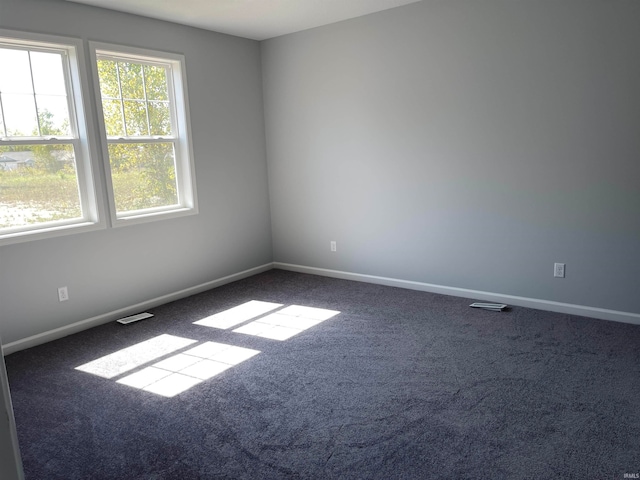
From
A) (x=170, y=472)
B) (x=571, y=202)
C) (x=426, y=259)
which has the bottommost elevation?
(x=170, y=472)

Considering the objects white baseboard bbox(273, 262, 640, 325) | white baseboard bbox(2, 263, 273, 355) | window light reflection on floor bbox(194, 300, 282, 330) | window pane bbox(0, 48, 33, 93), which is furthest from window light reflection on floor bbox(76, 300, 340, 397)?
window pane bbox(0, 48, 33, 93)

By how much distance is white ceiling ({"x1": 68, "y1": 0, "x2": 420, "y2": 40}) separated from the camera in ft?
12.8

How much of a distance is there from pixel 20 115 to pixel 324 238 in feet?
9.94

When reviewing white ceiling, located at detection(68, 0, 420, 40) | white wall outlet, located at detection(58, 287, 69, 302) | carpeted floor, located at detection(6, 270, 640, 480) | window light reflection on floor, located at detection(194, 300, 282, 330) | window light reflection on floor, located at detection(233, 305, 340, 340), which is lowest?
carpeted floor, located at detection(6, 270, 640, 480)

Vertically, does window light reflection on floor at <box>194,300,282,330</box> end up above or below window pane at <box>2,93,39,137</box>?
below

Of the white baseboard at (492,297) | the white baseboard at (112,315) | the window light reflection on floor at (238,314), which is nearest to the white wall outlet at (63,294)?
the white baseboard at (112,315)

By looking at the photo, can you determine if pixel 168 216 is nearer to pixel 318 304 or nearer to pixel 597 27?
pixel 318 304

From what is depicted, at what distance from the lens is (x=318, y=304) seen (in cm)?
446

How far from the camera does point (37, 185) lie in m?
3.72

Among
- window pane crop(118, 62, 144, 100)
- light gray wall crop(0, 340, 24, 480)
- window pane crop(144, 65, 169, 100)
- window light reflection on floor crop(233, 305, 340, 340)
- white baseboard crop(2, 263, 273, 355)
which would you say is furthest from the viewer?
window pane crop(144, 65, 169, 100)

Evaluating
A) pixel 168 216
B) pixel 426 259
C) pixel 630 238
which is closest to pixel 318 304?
pixel 426 259

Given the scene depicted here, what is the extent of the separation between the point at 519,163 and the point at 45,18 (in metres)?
3.87

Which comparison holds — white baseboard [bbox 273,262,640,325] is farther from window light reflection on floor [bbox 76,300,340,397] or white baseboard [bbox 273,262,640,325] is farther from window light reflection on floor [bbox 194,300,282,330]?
window light reflection on floor [bbox 194,300,282,330]

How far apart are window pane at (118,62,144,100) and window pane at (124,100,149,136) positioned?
0.06 m
